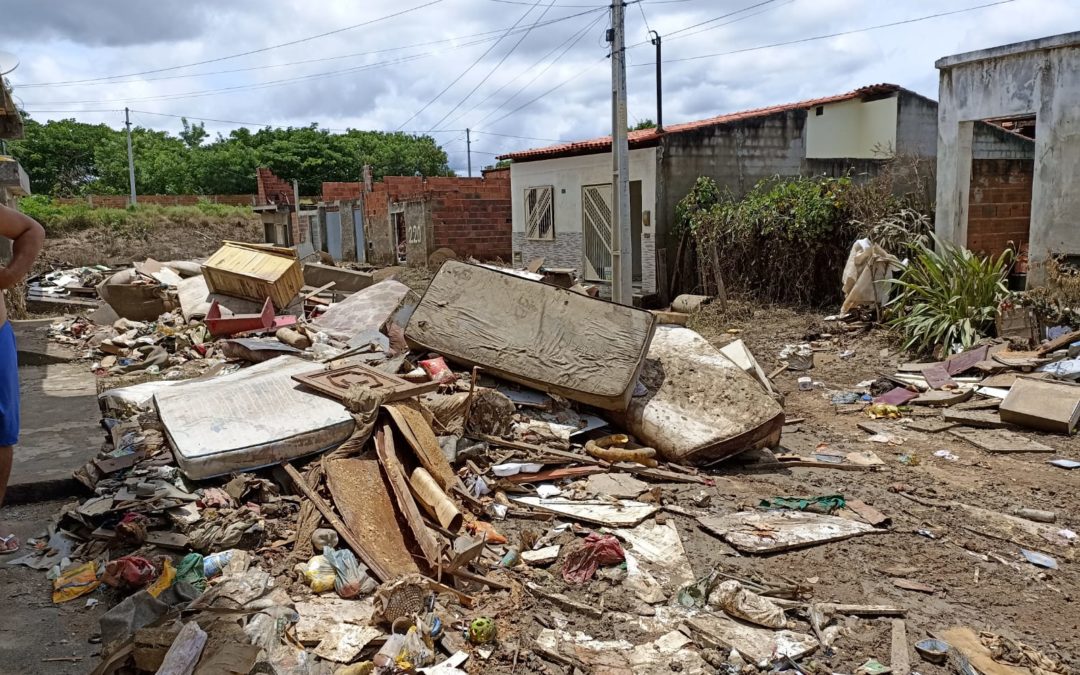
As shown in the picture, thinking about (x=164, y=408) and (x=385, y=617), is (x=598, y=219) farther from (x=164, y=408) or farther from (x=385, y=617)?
(x=385, y=617)

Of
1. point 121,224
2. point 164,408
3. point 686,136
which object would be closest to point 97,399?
point 164,408

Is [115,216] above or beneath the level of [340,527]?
above

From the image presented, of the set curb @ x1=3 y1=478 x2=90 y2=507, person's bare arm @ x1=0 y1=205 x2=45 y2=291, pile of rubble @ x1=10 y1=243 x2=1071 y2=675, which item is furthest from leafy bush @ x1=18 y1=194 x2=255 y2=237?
person's bare arm @ x1=0 y1=205 x2=45 y2=291

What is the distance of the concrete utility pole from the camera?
11170 mm

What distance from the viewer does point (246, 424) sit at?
460cm

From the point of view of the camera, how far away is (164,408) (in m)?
4.88

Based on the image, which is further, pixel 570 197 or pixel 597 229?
pixel 570 197

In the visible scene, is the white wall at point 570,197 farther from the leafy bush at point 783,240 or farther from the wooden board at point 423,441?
the wooden board at point 423,441

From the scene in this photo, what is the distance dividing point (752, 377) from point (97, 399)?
17.0 feet

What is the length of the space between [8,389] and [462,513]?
7.10 feet

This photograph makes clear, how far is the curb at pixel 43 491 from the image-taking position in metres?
4.25

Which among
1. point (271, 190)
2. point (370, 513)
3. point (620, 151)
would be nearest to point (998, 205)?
point (620, 151)

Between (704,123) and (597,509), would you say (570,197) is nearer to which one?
(704,123)

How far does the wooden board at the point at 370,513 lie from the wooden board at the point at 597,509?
0.81 metres
